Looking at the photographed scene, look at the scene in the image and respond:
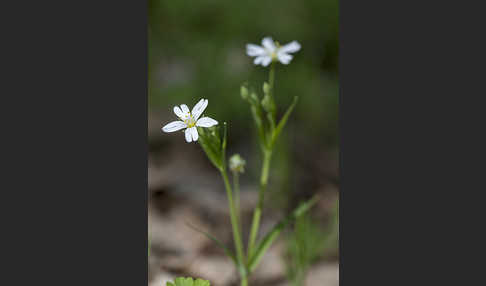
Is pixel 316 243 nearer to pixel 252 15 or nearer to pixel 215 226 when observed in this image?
pixel 215 226

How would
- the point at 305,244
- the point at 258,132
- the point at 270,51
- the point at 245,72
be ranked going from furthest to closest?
the point at 245,72 < the point at 305,244 < the point at 270,51 < the point at 258,132

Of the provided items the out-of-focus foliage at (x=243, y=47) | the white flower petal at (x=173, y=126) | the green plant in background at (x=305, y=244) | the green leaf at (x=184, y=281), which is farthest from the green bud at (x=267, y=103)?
the out-of-focus foliage at (x=243, y=47)

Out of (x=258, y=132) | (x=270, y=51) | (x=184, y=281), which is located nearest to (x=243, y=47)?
(x=270, y=51)

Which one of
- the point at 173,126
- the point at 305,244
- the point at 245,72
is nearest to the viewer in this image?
the point at 173,126

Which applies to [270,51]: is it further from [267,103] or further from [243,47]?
[243,47]

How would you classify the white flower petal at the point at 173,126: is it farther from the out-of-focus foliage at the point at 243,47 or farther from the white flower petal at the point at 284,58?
the out-of-focus foliage at the point at 243,47

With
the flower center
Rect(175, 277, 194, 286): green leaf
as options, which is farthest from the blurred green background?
Rect(175, 277, 194, 286): green leaf
